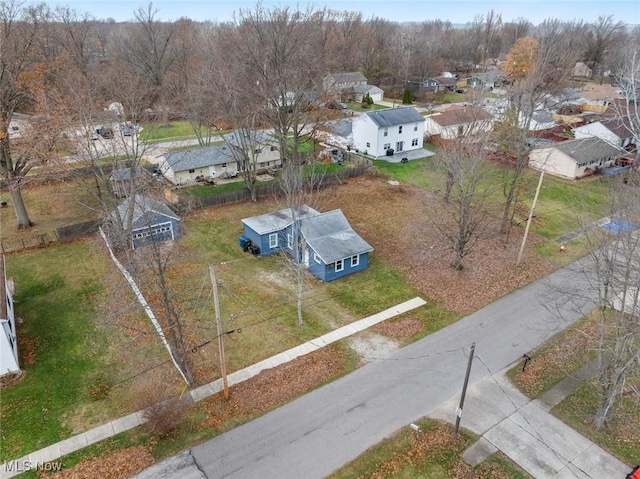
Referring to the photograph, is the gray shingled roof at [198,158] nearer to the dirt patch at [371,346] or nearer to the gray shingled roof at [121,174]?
the gray shingled roof at [121,174]

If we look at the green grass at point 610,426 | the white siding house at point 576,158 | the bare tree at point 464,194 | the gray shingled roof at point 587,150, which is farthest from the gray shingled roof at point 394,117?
the green grass at point 610,426

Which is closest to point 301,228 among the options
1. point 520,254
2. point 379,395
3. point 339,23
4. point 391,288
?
point 391,288

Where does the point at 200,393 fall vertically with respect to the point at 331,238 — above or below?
below

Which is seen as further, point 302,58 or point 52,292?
point 302,58

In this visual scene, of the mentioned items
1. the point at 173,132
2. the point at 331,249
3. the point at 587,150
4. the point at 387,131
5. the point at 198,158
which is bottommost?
the point at 331,249

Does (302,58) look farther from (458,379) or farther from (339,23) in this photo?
(339,23)

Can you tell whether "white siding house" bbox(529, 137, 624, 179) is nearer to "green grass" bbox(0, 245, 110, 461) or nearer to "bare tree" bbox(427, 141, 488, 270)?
"bare tree" bbox(427, 141, 488, 270)

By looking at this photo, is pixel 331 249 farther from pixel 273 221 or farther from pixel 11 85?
pixel 11 85

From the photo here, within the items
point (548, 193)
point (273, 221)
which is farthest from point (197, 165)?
point (548, 193)
